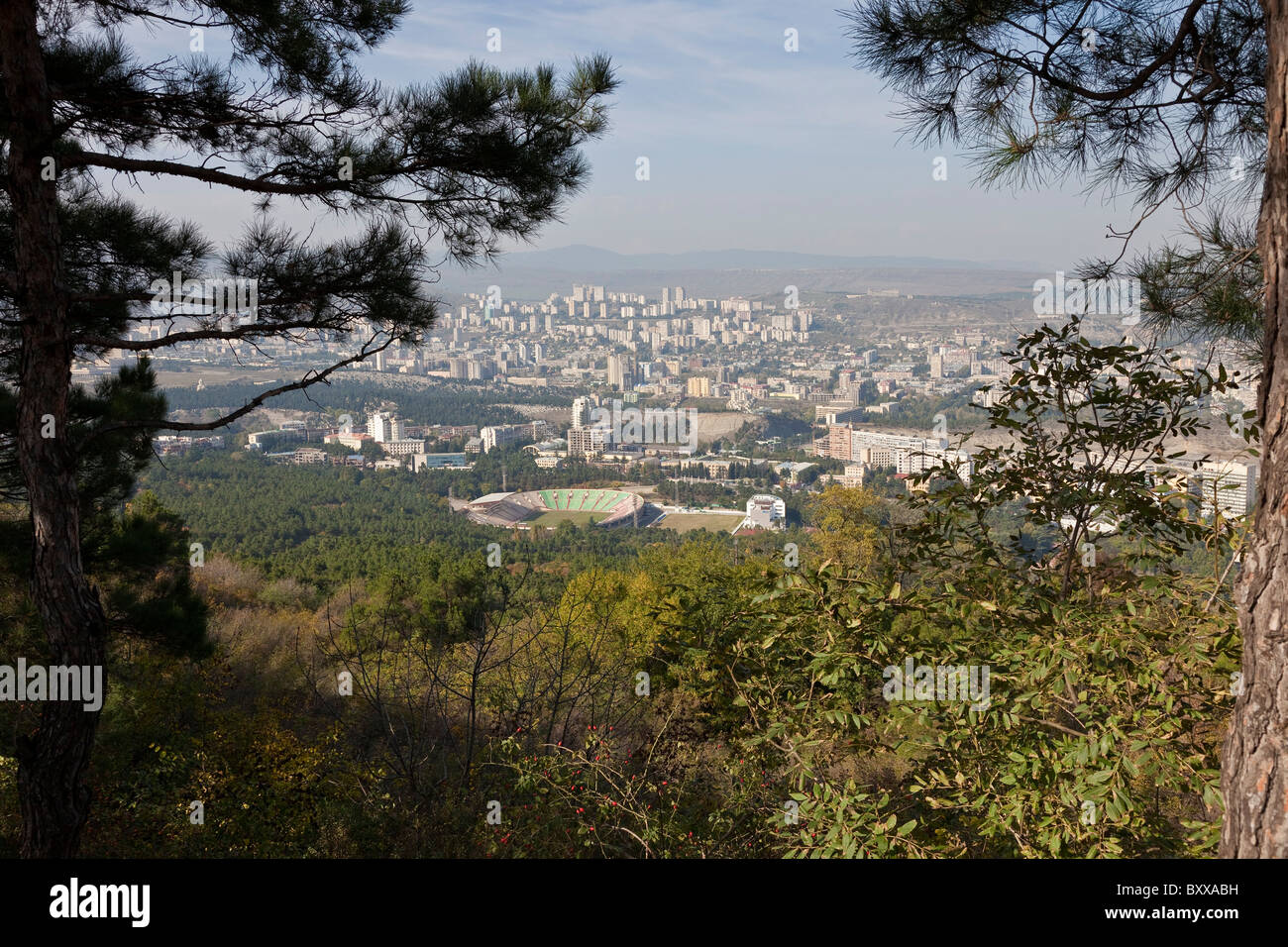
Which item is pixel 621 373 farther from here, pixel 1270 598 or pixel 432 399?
pixel 1270 598

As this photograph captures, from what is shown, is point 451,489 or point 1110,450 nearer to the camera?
point 1110,450

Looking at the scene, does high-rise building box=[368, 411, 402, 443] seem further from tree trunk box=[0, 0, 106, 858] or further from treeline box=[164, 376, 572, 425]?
tree trunk box=[0, 0, 106, 858]

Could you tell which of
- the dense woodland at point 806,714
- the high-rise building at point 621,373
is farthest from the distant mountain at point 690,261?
the dense woodland at point 806,714

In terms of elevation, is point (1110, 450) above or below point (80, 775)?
above

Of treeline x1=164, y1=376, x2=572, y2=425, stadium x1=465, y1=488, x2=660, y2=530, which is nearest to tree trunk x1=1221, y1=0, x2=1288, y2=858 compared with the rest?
stadium x1=465, y1=488, x2=660, y2=530

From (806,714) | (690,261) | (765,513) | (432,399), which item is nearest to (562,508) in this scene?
(765,513)

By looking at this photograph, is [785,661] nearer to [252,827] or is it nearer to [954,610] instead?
[954,610]
